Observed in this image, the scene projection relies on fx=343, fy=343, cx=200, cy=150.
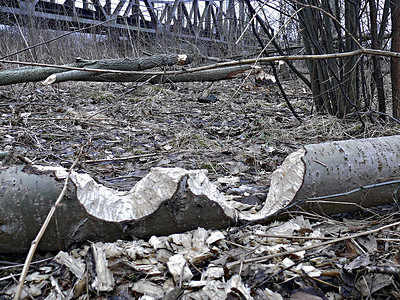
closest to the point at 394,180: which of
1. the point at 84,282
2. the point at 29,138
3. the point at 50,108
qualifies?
the point at 84,282

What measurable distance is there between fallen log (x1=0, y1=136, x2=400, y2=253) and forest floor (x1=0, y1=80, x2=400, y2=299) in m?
0.08

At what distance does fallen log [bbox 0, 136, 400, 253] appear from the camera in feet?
4.60

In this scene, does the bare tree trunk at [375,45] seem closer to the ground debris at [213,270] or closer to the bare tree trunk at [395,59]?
the bare tree trunk at [395,59]

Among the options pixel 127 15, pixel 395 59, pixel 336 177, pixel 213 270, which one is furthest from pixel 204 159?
pixel 127 15

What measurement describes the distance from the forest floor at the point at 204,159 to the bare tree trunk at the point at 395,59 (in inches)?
10.7

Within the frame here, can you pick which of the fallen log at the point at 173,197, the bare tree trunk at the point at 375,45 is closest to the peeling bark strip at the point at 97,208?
the fallen log at the point at 173,197

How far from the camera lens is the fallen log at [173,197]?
4.60 ft

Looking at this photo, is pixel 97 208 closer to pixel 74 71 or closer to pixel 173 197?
pixel 173 197

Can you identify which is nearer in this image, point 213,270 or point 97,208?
point 213,270

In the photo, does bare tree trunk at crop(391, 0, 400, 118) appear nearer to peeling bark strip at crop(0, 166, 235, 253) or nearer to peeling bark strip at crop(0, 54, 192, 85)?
peeling bark strip at crop(0, 54, 192, 85)

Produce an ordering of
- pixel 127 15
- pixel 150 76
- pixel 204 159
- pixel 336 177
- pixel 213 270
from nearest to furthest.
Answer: pixel 213 270, pixel 336 177, pixel 204 159, pixel 150 76, pixel 127 15

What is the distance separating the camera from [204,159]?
108 inches

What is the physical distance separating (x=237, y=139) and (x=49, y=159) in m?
1.80

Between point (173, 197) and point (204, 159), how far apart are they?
1.23 metres
